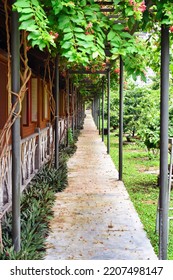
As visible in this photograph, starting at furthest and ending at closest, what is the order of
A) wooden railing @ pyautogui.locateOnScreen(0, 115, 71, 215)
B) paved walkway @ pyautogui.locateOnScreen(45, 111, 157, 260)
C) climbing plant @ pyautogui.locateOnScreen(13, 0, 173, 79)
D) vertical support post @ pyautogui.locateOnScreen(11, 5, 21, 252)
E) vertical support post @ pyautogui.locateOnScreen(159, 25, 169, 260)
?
wooden railing @ pyautogui.locateOnScreen(0, 115, 71, 215)
paved walkway @ pyautogui.locateOnScreen(45, 111, 157, 260)
vertical support post @ pyautogui.locateOnScreen(159, 25, 169, 260)
vertical support post @ pyautogui.locateOnScreen(11, 5, 21, 252)
climbing plant @ pyautogui.locateOnScreen(13, 0, 173, 79)

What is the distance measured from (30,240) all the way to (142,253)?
1.23 m

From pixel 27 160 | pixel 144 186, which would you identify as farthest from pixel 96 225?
pixel 144 186

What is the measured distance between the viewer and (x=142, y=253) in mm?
4648

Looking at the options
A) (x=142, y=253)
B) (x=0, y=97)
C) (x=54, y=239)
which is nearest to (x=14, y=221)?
(x=54, y=239)

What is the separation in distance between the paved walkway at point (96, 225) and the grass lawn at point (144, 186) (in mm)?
179

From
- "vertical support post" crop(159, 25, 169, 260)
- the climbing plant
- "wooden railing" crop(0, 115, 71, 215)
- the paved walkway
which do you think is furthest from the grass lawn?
the climbing plant

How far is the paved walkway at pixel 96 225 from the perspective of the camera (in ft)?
15.3

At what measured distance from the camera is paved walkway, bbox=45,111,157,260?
4660 mm

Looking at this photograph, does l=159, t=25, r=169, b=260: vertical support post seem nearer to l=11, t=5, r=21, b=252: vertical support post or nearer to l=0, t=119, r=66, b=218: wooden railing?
l=11, t=5, r=21, b=252: vertical support post

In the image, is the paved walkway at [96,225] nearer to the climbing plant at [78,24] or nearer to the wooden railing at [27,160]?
the wooden railing at [27,160]

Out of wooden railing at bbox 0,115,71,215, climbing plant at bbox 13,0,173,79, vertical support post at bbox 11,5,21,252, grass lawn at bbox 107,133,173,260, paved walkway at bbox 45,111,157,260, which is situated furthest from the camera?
grass lawn at bbox 107,133,173,260

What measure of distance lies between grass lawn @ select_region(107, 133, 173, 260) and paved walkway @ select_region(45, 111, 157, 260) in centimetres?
18

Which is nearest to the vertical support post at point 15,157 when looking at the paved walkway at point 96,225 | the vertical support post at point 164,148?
the paved walkway at point 96,225

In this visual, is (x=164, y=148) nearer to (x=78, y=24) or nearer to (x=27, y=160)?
(x=78, y=24)
